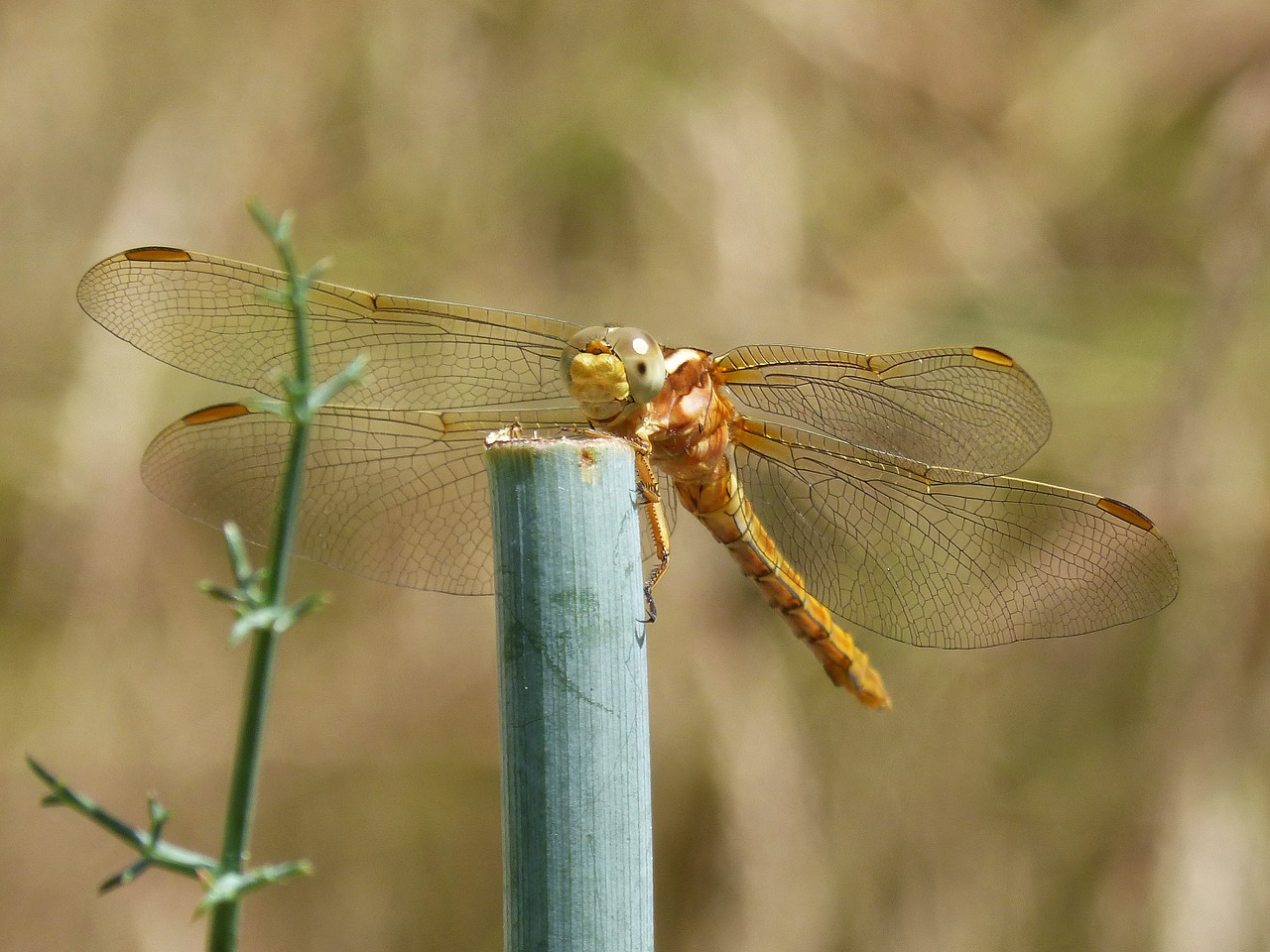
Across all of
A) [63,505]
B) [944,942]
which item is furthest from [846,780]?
[63,505]

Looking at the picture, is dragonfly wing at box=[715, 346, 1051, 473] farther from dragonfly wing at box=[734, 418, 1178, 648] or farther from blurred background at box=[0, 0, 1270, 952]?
blurred background at box=[0, 0, 1270, 952]

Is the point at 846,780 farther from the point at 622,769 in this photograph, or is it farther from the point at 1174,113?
the point at 622,769

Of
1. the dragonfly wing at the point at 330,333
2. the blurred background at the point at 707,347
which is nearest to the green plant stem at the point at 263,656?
the dragonfly wing at the point at 330,333

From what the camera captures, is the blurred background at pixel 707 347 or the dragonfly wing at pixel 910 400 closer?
the dragonfly wing at pixel 910 400

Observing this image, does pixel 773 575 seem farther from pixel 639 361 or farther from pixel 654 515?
pixel 639 361

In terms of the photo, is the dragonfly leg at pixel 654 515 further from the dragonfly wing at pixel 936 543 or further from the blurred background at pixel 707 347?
the blurred background at pixel 707 347

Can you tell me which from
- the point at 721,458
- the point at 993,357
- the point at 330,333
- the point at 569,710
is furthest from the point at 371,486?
the point at 569,710

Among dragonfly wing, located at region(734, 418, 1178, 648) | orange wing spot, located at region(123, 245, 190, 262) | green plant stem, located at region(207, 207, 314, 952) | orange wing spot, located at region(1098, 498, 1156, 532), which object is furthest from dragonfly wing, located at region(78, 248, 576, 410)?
green plant stem, located at region(207, 207, 314, 952)
